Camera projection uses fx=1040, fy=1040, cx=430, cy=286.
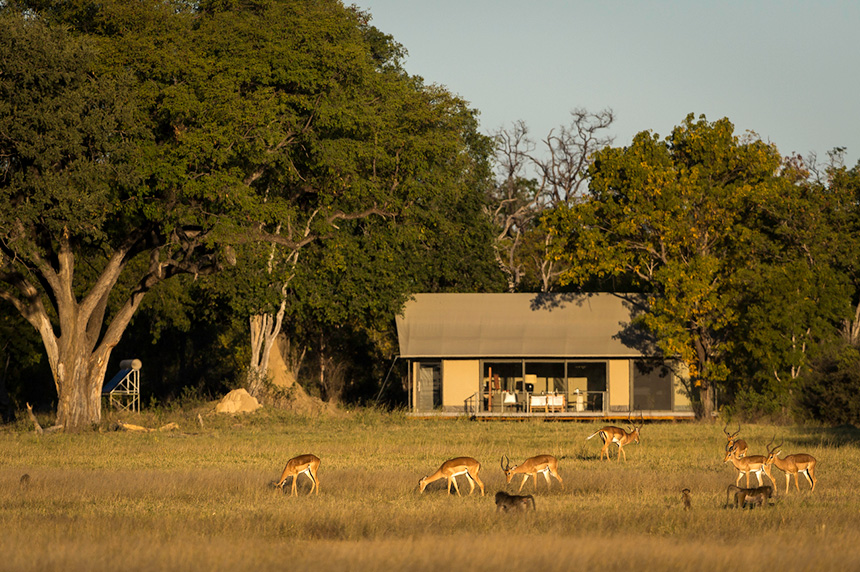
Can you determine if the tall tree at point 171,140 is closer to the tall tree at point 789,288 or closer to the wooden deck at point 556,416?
the wooden deck at point 556,416

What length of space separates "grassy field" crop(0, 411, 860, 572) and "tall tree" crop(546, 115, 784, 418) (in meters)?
10.1

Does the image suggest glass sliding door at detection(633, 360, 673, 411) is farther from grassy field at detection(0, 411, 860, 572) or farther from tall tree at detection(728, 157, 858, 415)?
grassy field at detection(0, 411, 860, 572)

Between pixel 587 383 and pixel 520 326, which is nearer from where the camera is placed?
pixel 520 326

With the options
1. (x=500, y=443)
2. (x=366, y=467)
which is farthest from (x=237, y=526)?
(x=500, y=443)

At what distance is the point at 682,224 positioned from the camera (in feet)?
118

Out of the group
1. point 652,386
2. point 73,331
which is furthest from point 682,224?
point 73,331

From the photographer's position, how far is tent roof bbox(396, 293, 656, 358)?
39.2 m

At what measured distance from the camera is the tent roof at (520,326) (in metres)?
39.2

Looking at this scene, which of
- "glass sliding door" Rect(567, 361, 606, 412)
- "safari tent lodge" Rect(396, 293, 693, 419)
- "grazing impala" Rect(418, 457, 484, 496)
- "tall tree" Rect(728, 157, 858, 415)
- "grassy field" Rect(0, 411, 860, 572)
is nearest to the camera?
"grassy field" Rect(0, 411, 860, 572)

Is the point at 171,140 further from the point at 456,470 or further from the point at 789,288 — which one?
the point at 789,288

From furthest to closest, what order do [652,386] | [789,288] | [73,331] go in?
[652,386] < [789,288] < [73,331]

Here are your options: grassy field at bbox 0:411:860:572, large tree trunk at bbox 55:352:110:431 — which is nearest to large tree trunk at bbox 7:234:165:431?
large tree trunk at bbox 55:352:110:431

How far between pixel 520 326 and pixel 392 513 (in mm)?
26696

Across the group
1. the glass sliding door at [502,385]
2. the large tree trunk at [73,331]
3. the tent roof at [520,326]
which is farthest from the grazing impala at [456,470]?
the tent roof at [520,326]
